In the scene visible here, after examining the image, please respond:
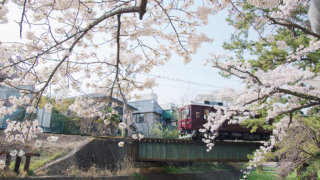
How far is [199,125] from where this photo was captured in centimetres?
1666

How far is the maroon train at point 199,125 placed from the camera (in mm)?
16734

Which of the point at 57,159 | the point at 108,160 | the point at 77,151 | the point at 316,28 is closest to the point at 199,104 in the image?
the point at 108,160

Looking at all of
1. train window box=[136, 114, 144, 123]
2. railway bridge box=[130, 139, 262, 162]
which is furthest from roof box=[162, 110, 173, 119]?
railway bridge box=[130, 139, 262, 162]

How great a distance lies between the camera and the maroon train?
16.7 m

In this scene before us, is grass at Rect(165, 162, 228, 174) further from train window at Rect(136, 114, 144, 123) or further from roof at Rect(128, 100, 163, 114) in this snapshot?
train window at Rect(136, 114, 144, 123)

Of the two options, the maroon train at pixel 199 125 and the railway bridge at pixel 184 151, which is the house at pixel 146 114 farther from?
the railway bridge at pixel 184 151

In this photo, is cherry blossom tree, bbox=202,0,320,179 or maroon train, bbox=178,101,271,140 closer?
cherry blossom tree, bbox=202,0,320,179

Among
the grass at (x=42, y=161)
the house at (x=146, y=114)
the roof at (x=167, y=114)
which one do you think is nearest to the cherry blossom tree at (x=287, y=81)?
the grass at (x=42, y=161)

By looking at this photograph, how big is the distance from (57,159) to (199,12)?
1115cm

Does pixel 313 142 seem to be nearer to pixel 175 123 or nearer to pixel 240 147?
pixel 240 147

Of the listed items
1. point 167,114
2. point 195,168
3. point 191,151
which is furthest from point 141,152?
point 167,114

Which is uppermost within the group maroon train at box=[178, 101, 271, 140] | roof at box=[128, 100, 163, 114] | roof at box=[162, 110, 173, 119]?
roof at box=[128, 100, 163, 114]

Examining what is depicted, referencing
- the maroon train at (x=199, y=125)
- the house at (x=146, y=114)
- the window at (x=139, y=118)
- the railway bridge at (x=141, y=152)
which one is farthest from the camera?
the window at (x=139, y=118)

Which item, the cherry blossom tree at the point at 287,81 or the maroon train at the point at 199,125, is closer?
the cherry blossom tree at the point at 287,81
